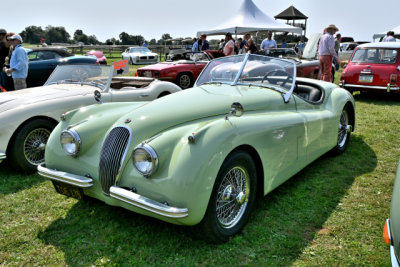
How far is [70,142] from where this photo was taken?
3.12 m

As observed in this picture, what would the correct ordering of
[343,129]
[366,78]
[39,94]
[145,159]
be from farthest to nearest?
[366,78] → [343,129] → [39,94] → [145,159]

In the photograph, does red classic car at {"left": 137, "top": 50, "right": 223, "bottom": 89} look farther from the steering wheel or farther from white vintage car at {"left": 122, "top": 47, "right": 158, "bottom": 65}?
white vintage car at {"left": 122, "top": 47, "right": 158, "bottom": 65}

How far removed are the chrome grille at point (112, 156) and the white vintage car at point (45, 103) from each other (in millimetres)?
1021

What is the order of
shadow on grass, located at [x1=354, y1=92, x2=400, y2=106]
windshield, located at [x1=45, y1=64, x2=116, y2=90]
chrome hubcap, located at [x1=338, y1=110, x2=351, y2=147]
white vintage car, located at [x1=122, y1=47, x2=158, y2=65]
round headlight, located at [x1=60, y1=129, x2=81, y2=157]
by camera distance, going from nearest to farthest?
round headlight, located at [x1=60, y1=129, x2=81, y2=157]
chrome hubcap, located at [x1=338, y1=110, x2=351, y2=147]
windshield, located at [x1=45, y1=64, x2=116, y2=90]
shadow on grass, located at [x1=354, y1=92, x2=400, y2=106]
white vintage car, located at [x1=122, y1=47, x2=158, y2=65]

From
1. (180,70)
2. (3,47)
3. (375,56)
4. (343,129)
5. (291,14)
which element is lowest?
(343,129)

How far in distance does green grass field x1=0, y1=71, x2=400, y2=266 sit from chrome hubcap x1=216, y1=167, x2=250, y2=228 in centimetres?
18

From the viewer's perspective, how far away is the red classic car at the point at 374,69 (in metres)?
8.95

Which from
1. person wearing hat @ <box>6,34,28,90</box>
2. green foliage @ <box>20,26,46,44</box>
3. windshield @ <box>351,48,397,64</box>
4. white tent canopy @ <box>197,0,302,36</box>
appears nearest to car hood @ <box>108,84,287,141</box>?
person wearing hat @ <box>6,34,28,90</box>

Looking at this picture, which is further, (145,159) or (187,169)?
(145,159)

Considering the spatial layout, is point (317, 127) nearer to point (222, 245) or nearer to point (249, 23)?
point (222, 245)

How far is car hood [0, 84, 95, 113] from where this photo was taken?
14.9 ft

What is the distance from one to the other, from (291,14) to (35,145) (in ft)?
99.1

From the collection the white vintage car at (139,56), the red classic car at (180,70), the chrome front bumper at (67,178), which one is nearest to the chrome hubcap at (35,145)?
the chrome front bumper at (67,178)

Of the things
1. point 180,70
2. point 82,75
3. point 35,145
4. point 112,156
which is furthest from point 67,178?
point 180,70
